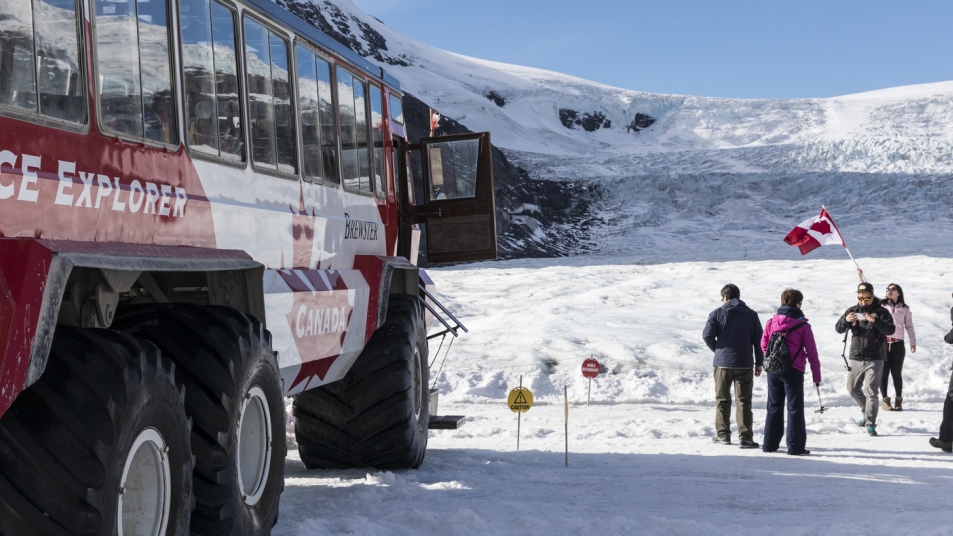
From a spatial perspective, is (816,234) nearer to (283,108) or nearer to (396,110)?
(396,110)

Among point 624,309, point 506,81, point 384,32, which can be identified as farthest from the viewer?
point 384,32

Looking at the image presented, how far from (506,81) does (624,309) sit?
179 feet

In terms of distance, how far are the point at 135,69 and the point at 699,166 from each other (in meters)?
46.3

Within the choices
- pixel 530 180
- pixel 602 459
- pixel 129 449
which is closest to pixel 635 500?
pixel 602 459

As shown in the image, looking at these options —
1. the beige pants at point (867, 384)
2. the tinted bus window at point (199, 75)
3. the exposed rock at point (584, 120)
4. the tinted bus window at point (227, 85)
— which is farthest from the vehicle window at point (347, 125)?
the exposed rock at point (584, 120)

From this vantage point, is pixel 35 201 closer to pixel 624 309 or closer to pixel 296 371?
pixel 296 371

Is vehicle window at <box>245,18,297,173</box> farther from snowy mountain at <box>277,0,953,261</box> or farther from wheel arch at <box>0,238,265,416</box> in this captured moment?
snowy mountain at <box>277,0,953,261</box>

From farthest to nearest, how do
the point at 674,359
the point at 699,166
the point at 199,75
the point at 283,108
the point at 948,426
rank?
the point at 699,166 → the point at 674,359 → the point at 948,426 → the point at 283,108 → the point at 199,75

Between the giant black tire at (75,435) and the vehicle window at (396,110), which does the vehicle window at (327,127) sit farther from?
the giant black tire at (75,435)

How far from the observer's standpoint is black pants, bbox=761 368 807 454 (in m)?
8.14

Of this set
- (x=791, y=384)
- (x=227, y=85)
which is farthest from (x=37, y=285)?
(x=791, y=384)

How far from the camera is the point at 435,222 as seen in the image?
6969mm

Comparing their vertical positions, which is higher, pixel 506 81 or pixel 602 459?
pixel 506 81

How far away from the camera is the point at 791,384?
827cm
